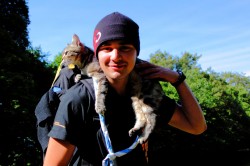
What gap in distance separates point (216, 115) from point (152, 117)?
1355 inches

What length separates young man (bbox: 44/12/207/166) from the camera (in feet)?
5.83

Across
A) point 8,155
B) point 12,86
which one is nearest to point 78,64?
point 12,86

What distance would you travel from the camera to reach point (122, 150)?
1936mm

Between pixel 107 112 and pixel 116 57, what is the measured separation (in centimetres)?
38

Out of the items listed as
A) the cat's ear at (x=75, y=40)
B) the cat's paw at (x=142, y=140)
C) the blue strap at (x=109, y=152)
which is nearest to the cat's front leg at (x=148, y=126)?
the cat's paw at (x=142, y=140)

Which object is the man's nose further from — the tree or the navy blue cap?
the tree

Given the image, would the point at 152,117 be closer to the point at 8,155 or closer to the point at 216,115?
the point at 8,155

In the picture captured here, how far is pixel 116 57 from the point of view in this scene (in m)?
1.97

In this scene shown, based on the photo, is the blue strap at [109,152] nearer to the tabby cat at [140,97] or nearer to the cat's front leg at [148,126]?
the tabby cat at [140,97]

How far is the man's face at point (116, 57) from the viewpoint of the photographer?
199 centimetres

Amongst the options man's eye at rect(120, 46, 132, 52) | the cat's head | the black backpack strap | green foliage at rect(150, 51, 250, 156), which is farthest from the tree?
man's eye at rect(120, 46, 132, 52)

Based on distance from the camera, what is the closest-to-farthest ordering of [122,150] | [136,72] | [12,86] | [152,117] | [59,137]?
1. [59,137]
2. [122,150]
3. [152,117]
4. [136,72]
5. [12,86]

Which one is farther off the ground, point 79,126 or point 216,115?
point 79,126

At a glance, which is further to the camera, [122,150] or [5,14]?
[5,14]
